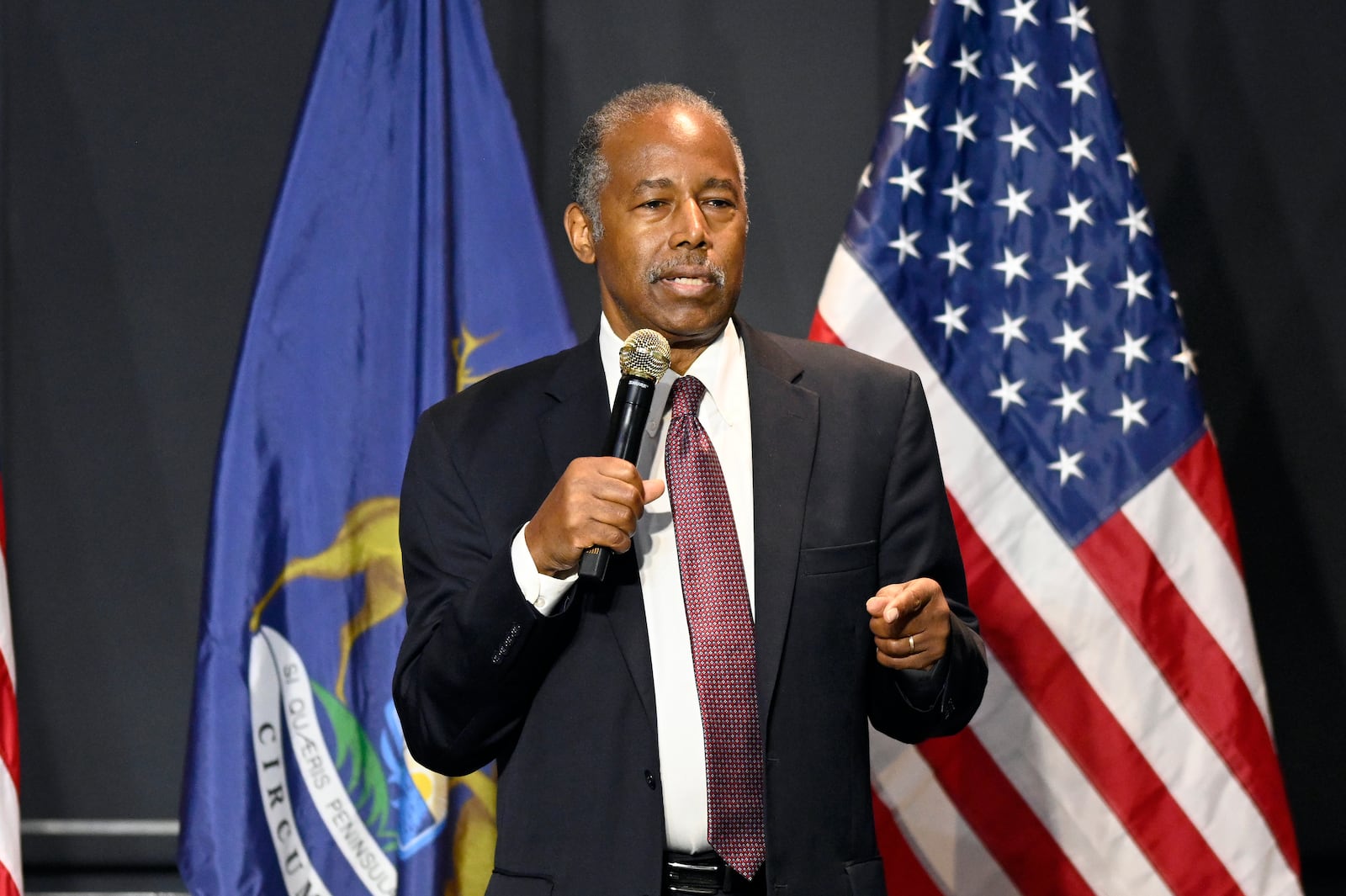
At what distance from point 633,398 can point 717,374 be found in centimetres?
30

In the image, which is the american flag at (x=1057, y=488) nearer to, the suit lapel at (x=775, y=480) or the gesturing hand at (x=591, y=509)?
the suit lapel at (x=775, y=480)

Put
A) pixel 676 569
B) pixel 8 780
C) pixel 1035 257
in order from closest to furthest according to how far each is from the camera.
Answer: pixel 676 569, pixel 8 780, pixel 1035 257

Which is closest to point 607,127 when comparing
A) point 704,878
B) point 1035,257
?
point 704,878

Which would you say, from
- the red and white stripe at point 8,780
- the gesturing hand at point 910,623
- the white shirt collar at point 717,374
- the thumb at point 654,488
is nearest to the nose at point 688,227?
Result: the white shirt collar at point 717,374

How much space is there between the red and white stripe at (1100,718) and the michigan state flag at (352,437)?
32.5 inches

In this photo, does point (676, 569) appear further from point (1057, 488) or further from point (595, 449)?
point (1057, 488)

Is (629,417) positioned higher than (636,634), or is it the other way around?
(629,417)


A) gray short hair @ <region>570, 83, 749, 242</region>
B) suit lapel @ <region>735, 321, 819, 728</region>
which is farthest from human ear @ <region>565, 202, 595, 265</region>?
suit lapel @ <region>735, 321, 819, 728</region>

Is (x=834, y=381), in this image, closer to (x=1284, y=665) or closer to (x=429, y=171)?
(x=429, y=171)

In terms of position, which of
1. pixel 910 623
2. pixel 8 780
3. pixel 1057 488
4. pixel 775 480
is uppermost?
pixel 775 480

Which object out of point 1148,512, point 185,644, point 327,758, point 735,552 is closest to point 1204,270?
point 1148,512

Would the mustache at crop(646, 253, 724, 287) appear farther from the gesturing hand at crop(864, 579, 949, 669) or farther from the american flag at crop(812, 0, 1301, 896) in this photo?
the american flag at crop(812, 0, 1301, 896)

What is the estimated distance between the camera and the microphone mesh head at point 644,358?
1443 mm

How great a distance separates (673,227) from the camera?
1.70 m
